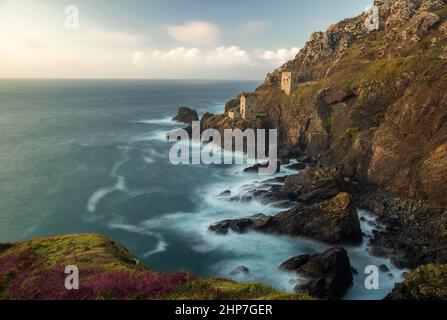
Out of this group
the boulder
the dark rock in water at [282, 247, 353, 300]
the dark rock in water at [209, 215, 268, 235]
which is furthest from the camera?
the dark rock in water at [209, 215, 268, 235]

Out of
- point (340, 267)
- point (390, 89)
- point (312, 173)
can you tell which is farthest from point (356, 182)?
point (340, 267)

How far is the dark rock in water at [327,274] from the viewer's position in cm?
3719

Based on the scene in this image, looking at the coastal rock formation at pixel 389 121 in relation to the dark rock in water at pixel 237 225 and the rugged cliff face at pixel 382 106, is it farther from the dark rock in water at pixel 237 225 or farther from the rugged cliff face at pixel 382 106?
the dark rock in water at pixel 237 225

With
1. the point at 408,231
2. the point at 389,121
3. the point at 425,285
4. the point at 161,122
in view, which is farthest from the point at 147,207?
the point at 161,122

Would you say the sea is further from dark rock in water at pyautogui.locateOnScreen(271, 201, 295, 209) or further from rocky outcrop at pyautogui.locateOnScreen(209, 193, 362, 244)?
rocky outcrop at pyautogui.locateOnScreen(209, 193, 362, 244)

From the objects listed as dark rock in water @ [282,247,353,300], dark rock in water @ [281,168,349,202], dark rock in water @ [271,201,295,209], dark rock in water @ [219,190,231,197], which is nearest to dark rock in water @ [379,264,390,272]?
dark rock in water @ [282,247,353,300]

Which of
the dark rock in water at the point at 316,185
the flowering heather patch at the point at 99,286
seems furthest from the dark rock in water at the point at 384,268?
the flowering heather patch at the point at 99,286

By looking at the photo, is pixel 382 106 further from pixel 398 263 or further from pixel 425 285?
pixel 425 285

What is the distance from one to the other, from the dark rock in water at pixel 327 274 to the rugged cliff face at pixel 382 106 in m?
23.7

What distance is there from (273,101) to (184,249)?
236 feet

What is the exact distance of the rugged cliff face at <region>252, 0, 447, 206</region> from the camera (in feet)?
201

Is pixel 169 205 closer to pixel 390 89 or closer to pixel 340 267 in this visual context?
pixel 340 267

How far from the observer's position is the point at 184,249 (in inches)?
2035

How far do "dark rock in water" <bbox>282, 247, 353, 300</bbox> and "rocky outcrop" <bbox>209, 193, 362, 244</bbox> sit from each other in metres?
7.55
